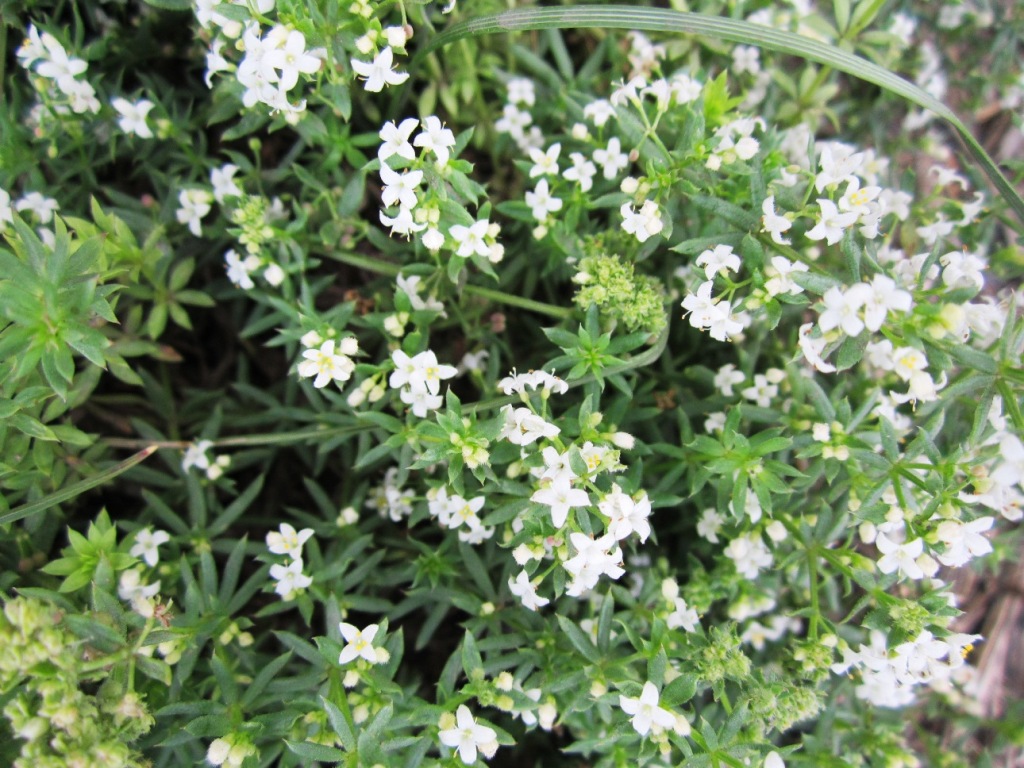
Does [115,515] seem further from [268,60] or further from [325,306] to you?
[268,60]

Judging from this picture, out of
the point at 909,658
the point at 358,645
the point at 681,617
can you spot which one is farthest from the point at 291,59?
the point at 909,658

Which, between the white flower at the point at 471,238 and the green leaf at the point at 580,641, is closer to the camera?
the white flower at the point at 471,238

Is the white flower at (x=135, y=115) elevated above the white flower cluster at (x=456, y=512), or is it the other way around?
the white flower at (x=135, y=115)

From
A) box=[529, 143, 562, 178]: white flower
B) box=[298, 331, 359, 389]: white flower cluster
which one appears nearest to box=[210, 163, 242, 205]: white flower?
box=[298, 331, 359, 389]: white flower cluster

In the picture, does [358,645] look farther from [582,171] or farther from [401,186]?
[582,171]

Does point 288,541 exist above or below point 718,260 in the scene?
below

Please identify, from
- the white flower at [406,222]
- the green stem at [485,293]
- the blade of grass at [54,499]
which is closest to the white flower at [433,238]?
the white flower at [406,222]

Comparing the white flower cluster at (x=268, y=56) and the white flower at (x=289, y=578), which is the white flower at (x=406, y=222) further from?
the white flower at (x=289, y=578)

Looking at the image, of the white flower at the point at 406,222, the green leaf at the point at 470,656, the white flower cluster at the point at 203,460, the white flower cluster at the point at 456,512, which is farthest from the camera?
the white flower cluster at the point at 203,460
